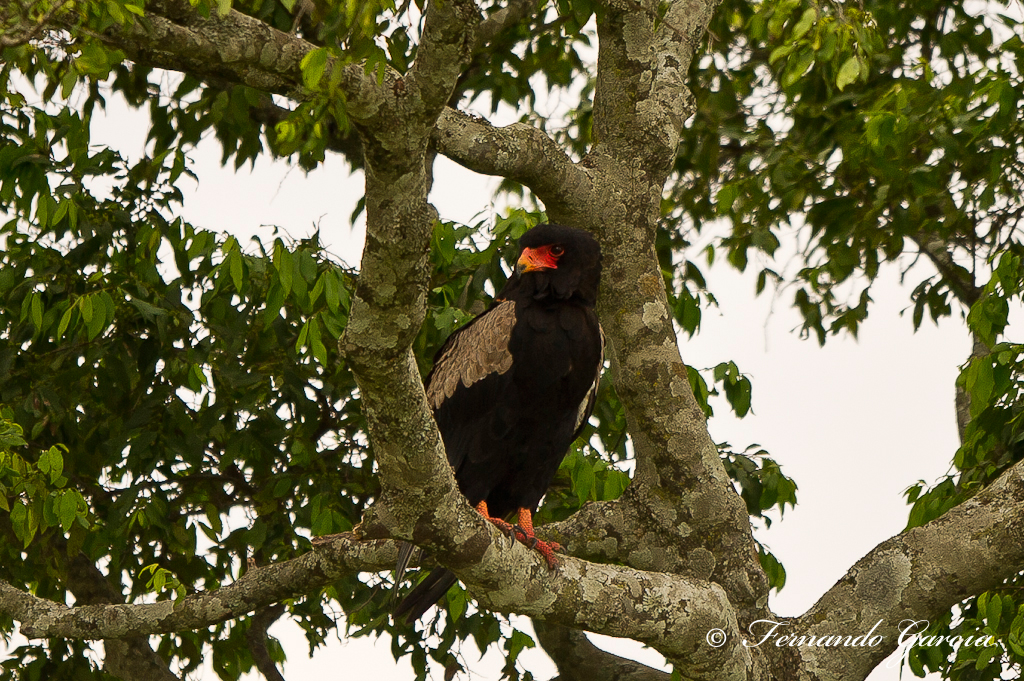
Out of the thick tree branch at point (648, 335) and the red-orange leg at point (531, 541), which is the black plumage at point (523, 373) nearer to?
the red-orange leg at point (531, 541)

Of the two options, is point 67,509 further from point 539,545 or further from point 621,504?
point 621,504

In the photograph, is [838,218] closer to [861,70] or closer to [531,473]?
[861,70]

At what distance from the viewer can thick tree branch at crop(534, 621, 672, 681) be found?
5.58m

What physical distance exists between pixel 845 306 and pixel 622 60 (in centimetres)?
263

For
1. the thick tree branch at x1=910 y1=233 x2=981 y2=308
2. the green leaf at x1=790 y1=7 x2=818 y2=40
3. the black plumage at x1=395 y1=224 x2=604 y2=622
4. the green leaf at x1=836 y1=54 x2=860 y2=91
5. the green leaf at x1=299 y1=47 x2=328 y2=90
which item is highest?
the thick tree branch at x1=910 y1=233 x2=981 y2=308

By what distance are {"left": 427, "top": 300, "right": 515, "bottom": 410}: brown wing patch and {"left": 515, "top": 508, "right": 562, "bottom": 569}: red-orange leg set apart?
0.51 meters

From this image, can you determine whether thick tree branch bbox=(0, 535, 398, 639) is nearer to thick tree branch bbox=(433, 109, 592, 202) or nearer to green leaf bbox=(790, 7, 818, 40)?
thick tree branch bbox=(433, 109, 592, 202)

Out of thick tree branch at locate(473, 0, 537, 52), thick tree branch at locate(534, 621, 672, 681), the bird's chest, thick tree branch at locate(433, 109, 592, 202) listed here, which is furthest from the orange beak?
thick tree branch at locate(534, 621, 672, 681)

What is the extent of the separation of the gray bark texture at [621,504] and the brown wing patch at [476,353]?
57cm

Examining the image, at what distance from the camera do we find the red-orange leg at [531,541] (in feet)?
10.5

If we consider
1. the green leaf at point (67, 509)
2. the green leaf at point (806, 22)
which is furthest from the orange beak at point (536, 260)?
the green leaf at point (67, 509)

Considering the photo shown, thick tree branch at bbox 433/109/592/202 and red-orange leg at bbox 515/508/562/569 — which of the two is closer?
red-orange leg at bbox 515/508/562/569

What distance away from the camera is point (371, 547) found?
3549mm

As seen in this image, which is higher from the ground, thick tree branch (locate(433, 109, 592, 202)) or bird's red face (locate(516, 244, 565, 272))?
thick tree branch (locate(433, 109, 592, 202))
